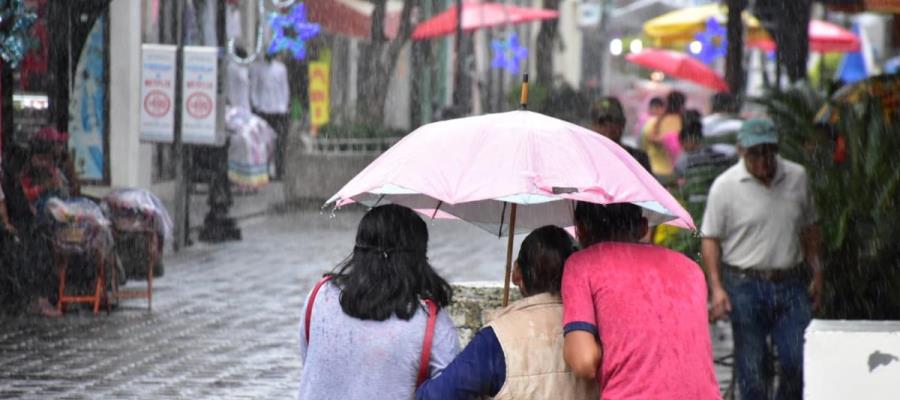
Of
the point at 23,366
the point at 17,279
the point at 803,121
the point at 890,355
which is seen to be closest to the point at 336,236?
the point at 17,279

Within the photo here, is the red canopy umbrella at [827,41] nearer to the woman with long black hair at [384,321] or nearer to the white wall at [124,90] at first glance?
the white wall at [124,90]

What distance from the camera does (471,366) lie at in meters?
4.58

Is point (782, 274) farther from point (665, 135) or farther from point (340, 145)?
point (340, 145)

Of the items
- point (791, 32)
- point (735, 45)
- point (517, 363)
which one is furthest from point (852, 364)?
point (735, 45)

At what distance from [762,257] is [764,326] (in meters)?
0.34

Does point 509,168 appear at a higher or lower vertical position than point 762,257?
higher

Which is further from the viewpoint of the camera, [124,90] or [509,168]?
[124,90]

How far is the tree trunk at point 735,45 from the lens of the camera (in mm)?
20859

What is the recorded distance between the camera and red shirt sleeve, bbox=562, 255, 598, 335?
15.3 ft

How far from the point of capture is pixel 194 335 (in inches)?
479

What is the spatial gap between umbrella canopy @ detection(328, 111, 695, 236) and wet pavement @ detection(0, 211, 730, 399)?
4.82 m

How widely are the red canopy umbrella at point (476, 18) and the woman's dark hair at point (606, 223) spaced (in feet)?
82.9

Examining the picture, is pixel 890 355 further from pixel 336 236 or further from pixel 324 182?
pixel 324 182

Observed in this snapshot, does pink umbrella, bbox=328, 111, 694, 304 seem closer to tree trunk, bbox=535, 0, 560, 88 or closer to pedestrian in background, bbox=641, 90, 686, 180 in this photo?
pedestrian in background, bbox=641, 90, 686, 180
